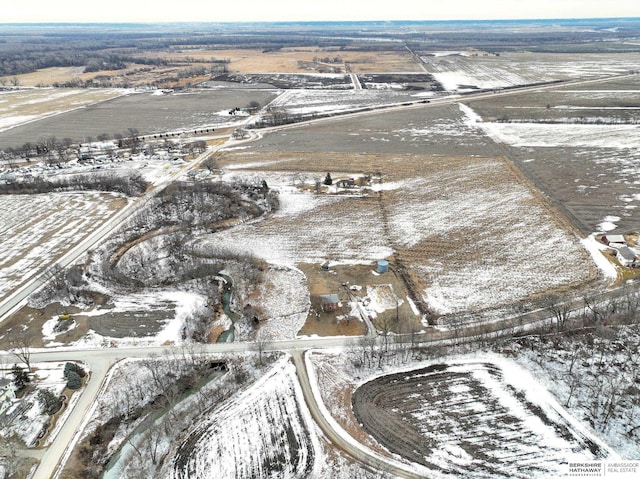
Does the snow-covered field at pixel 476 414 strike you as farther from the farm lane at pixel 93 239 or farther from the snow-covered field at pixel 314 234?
the farm lane at pixel 93 239

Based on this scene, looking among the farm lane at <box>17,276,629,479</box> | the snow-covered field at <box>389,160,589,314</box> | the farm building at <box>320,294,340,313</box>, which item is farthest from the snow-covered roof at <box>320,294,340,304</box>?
the snow-covered field at <box>389,160,589,314</box>

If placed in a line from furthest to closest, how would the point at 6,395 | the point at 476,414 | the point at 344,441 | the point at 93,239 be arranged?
the point at 93,239, the point at 6,395, the point at 476,414, the point at 344,441

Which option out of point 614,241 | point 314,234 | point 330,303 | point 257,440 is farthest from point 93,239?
point 614,241

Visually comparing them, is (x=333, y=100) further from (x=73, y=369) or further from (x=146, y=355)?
(x=73, y=369)

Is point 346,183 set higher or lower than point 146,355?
higher

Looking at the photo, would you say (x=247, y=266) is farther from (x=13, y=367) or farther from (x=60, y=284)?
(x=13, y=367)
